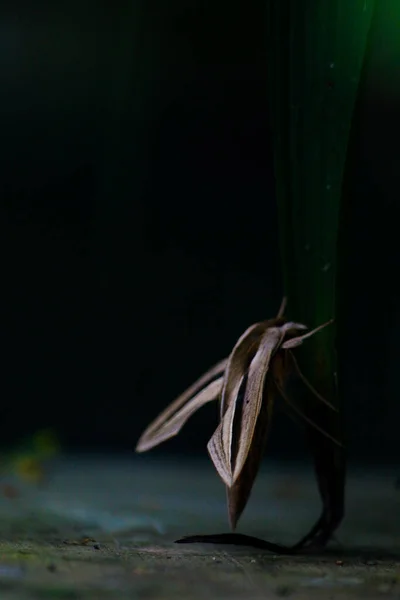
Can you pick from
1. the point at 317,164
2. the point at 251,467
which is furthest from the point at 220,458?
the point at 317,164

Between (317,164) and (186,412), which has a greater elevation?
(317,164)

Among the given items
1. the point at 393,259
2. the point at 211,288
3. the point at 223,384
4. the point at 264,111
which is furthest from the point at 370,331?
the point at 223,384

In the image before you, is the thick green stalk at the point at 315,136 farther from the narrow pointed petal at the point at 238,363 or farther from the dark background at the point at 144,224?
the dark background at the point at 144,224

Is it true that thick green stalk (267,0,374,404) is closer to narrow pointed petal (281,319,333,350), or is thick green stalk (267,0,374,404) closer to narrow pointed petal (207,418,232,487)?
narrow pointed petal (281,319,333,350)

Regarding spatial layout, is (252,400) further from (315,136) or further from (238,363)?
(315,136)

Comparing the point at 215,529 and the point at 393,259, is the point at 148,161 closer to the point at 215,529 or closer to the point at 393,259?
the point at 393,259

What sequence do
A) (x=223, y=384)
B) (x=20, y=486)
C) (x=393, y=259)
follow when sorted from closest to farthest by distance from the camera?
(x=223, y=384), (x=20, y=486), (x=393, y=259)
